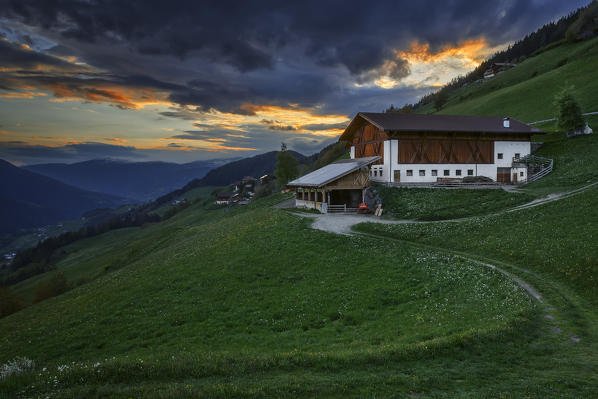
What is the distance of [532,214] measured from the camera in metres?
30.2

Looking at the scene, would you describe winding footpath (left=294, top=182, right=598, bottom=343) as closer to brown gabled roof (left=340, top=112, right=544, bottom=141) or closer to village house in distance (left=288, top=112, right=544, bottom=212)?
village house in distance (left=288, top=112, right=544, bottom=212)

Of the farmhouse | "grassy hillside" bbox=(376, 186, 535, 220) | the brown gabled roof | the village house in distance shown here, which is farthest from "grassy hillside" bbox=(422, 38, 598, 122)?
"grassy hillside" bbox=(376, 186, 535, 220)

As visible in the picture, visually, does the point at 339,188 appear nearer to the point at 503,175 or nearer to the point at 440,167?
the point at 440,167

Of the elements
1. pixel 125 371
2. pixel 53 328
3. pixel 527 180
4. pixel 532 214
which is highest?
pixel 527 180

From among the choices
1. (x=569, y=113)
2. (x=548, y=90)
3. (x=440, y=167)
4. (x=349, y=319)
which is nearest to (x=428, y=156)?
(x=440, y=167)

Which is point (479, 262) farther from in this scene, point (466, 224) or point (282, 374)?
point (282, 374)

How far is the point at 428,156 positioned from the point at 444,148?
3.30m

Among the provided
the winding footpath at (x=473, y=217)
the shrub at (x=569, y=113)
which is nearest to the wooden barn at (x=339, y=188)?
the winding footpath at (x=473, y=217)

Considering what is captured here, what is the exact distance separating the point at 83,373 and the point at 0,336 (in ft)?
69.9

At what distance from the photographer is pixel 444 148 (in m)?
55.7

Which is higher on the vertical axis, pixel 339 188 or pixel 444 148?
pixel 444 148

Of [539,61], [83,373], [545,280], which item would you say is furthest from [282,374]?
[539,61]

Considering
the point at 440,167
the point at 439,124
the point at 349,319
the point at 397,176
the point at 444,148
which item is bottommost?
the point at 349,319

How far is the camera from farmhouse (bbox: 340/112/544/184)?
5431cm
